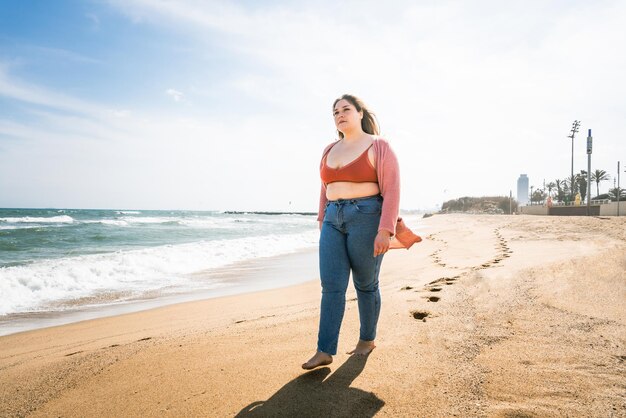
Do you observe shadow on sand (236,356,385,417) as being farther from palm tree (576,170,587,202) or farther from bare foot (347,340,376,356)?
palm tree (576,170,587,202)

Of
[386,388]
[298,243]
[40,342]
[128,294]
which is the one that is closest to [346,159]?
[386,388]

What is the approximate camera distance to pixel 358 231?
2371mm

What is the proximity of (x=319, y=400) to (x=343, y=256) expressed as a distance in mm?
860

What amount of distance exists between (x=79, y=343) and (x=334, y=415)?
10.2ft

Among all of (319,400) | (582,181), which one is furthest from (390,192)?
(582,181)

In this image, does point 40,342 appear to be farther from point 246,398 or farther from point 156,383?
point 246,398

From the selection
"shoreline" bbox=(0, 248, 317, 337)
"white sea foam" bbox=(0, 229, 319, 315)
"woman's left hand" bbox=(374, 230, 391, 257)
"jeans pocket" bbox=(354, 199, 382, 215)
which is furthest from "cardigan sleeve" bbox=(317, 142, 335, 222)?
"white sea foam" bbox=(0, 229, 319, 315)

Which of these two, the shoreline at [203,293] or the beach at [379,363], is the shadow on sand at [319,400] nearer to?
the beach at [379,363]

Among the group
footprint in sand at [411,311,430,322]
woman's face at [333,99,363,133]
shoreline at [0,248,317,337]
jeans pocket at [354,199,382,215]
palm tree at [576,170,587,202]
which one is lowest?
shoreline at [0,248,317,337]

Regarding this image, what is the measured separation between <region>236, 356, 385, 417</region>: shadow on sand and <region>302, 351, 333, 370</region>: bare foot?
0.18 feet

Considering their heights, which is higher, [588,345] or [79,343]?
[588,345]

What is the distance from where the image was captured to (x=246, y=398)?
6.49 ft

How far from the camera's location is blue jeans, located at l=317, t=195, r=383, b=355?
2344mm

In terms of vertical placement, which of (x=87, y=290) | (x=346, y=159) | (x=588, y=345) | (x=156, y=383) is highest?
(x=346, y=159)
